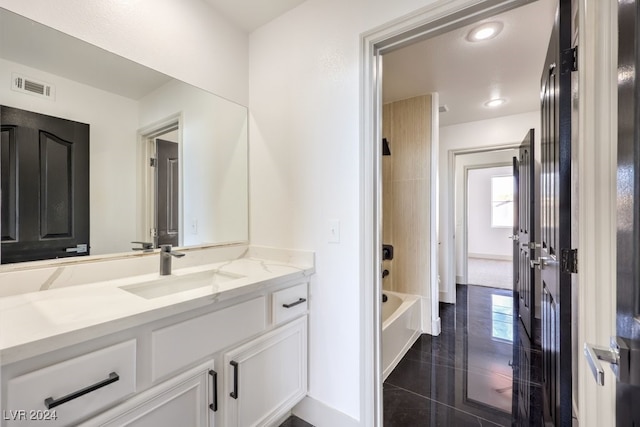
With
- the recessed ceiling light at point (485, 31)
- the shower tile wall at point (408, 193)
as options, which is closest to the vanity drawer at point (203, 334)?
the shower tile wall at point (408, 193)

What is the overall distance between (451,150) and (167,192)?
12.3 ft

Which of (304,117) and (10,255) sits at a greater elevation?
(304,117)

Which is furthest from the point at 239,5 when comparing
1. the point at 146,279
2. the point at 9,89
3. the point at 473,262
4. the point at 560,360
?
the point at 473,262

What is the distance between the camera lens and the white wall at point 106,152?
4.09 ft

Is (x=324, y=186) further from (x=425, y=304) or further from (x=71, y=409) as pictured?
(x=425, y=304)

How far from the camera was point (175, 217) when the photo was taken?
1.66 m

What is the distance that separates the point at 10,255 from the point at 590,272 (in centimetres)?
211

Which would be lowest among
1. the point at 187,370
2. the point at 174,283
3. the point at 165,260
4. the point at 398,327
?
the point at 398,327

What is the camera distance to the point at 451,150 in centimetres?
397

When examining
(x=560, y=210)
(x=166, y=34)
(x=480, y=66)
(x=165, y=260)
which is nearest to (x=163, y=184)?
(x=165, y=260)

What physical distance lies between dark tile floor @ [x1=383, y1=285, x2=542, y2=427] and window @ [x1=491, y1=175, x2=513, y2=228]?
5.37 meters

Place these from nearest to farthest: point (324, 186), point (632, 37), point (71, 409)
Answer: point (632, 37), point (71, 409), point (324, 186)

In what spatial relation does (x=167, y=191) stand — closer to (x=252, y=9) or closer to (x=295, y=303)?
(x=295, y=303)

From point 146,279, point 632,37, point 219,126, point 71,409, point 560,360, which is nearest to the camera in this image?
point 632,37
